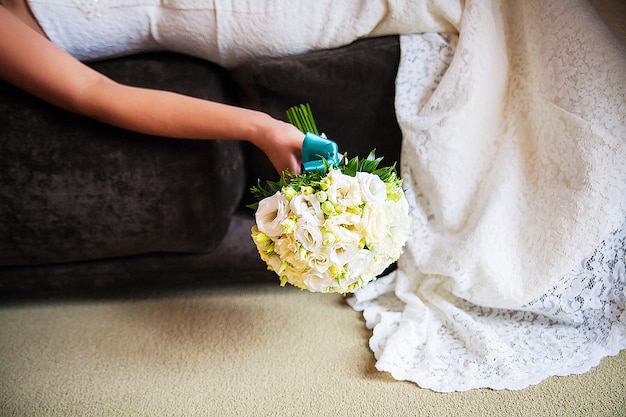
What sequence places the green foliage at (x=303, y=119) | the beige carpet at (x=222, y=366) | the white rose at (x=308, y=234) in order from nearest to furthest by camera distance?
the white rose at (x=308, y=234) → the beige carpet at (x=222, y=366) → the green foliage at (x=303, y=119)

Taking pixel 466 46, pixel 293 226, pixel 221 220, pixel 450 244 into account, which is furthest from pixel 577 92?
pixel 221 220

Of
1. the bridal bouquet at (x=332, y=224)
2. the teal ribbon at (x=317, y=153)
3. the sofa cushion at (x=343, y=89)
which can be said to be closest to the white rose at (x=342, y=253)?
the bridal bouquet at (x=332, y=224)

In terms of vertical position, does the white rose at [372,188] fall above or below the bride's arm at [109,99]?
above

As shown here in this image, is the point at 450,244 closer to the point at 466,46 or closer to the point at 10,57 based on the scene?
the point at 466,46

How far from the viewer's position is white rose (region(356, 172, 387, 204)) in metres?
0.72

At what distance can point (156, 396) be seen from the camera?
0.92 meters

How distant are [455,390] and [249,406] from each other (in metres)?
0.39

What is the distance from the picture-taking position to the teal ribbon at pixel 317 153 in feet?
2.57

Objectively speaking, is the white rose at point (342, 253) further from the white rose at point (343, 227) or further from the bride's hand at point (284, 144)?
the bride's hand at point (284, 144)

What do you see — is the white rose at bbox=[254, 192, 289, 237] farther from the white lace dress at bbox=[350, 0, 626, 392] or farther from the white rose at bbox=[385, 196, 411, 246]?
the white lace dress at bbox=[350, 0, 626, 392]

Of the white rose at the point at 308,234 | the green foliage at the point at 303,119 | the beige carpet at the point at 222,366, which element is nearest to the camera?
the white rose at the point at 308,234

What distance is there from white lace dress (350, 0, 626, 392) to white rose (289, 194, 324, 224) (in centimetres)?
38

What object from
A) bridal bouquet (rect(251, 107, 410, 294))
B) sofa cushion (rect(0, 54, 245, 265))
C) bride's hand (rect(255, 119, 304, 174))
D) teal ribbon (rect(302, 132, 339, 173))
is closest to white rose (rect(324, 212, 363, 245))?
bridal bouquet (rect(251, 107, 410, 294))

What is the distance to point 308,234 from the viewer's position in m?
0.72
